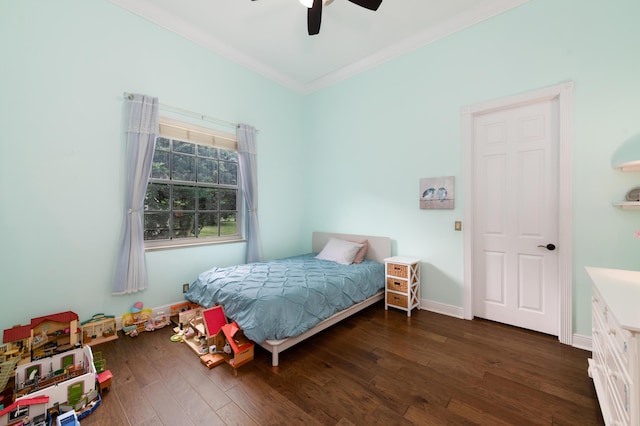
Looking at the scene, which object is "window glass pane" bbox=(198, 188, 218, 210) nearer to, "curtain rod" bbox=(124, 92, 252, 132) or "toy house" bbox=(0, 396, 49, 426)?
"curtain rod" bbox=(124, 92, 252, 132)

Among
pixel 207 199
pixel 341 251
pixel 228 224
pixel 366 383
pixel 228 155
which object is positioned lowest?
pixel 366 383

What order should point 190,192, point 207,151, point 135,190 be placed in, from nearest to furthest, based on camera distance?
point 135,190 < point 190,192 < point 207,151

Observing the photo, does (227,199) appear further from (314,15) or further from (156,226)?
(314,15)

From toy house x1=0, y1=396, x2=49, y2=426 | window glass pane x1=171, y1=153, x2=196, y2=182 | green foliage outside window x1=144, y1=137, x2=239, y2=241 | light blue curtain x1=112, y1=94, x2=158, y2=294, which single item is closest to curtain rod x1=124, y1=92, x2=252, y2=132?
light blue curtain x1=112, y1=94, x2=158, y2=294

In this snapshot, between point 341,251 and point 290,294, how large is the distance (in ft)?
4.81

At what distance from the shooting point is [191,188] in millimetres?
3354

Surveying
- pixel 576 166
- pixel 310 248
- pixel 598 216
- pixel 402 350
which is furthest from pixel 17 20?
pixel 598 216

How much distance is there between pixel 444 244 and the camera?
3117 mm

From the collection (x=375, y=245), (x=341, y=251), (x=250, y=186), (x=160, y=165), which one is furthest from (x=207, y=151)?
(x=375, y=245)

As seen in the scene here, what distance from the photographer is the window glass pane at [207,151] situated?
11.2ft

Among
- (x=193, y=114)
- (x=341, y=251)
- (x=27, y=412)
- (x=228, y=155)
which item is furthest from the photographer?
(x=228, y=155)

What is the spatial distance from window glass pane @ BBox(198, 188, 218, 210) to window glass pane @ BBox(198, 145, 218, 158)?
17.9 inches

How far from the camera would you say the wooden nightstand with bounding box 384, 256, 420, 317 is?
10.1ft

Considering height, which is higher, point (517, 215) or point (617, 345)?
point (517, 215)
